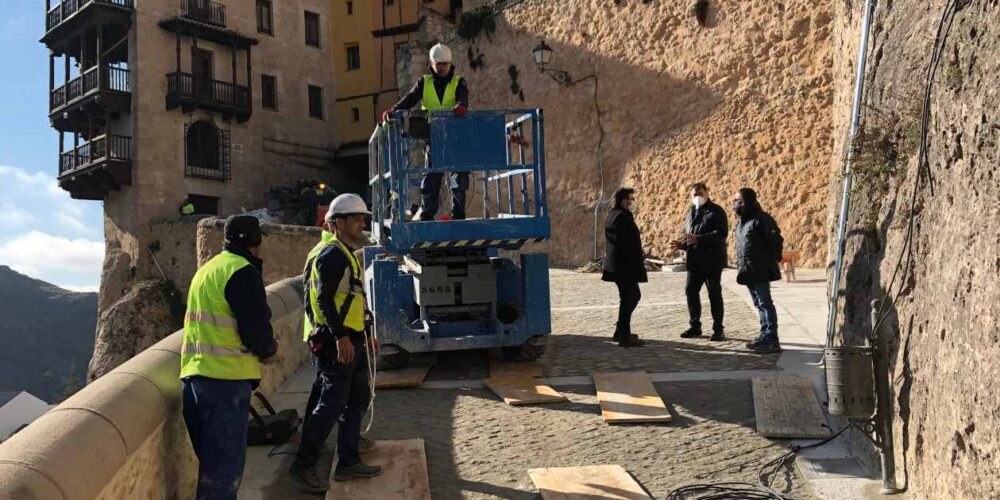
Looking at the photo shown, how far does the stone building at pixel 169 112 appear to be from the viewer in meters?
28.1

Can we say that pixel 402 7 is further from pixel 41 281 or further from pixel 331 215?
pixel 41 281

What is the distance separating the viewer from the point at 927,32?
4.51 metres

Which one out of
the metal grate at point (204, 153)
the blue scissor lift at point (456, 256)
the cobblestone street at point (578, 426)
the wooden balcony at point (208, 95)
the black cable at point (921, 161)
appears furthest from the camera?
the metal grate at point (204, 153)

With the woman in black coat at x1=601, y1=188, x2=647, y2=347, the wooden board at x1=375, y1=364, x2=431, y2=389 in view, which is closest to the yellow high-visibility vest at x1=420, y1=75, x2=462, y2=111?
the woman in black coat at x1=601, y1=188, x2=647, y2=347

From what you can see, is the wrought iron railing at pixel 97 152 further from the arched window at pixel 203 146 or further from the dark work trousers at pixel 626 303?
the dark work trousers at pixel 626 303

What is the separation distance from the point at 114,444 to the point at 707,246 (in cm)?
660

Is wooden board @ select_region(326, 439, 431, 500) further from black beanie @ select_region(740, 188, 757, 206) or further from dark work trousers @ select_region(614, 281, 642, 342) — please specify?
black beanie @ select_region(740, 188, 757, 206)

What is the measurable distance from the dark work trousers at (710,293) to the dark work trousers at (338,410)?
480 cm

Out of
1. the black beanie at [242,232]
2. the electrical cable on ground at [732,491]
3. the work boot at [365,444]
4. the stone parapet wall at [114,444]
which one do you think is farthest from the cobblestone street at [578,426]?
the black beanie at [242,232]

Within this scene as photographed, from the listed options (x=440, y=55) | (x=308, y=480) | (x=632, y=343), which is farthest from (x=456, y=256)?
(x=308, y=480)

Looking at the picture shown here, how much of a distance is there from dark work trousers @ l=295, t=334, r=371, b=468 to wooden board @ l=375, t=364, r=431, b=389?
2.34 meters

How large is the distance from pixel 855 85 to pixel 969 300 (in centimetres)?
275

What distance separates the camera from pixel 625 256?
28.1 feet

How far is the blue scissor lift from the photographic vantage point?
24.2 ft
